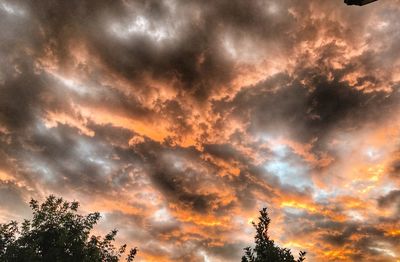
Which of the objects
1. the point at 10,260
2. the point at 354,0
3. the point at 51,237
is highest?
the point at 51,237

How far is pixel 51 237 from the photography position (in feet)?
128

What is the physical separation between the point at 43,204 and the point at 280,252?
106ft

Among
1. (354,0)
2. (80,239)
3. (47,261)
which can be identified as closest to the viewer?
(354,0)

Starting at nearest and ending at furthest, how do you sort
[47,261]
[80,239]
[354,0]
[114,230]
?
[354,0]
[47,261]
[80,239]
[114,230]

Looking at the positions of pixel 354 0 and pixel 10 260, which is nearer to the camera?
pixel 354 0

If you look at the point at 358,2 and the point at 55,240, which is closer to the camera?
the point at 358,2

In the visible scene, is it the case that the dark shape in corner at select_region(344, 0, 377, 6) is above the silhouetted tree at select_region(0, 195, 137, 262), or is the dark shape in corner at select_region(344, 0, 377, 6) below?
below

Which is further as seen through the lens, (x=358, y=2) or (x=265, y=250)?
(x=265, y=250)

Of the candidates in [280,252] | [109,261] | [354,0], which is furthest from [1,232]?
[354,0]

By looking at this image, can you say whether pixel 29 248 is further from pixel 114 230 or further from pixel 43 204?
pixel 114 230

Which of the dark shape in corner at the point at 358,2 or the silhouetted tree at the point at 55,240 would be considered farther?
the silhouetted tree at the point at 55,240

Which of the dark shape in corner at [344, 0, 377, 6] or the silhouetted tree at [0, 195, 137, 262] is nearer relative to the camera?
the dark shape in corner at [344, 0, 377, 6]

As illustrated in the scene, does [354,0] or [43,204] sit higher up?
[43,204]

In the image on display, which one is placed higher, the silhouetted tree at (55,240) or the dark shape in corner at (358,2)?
the silhouetted tree at (55,240)
